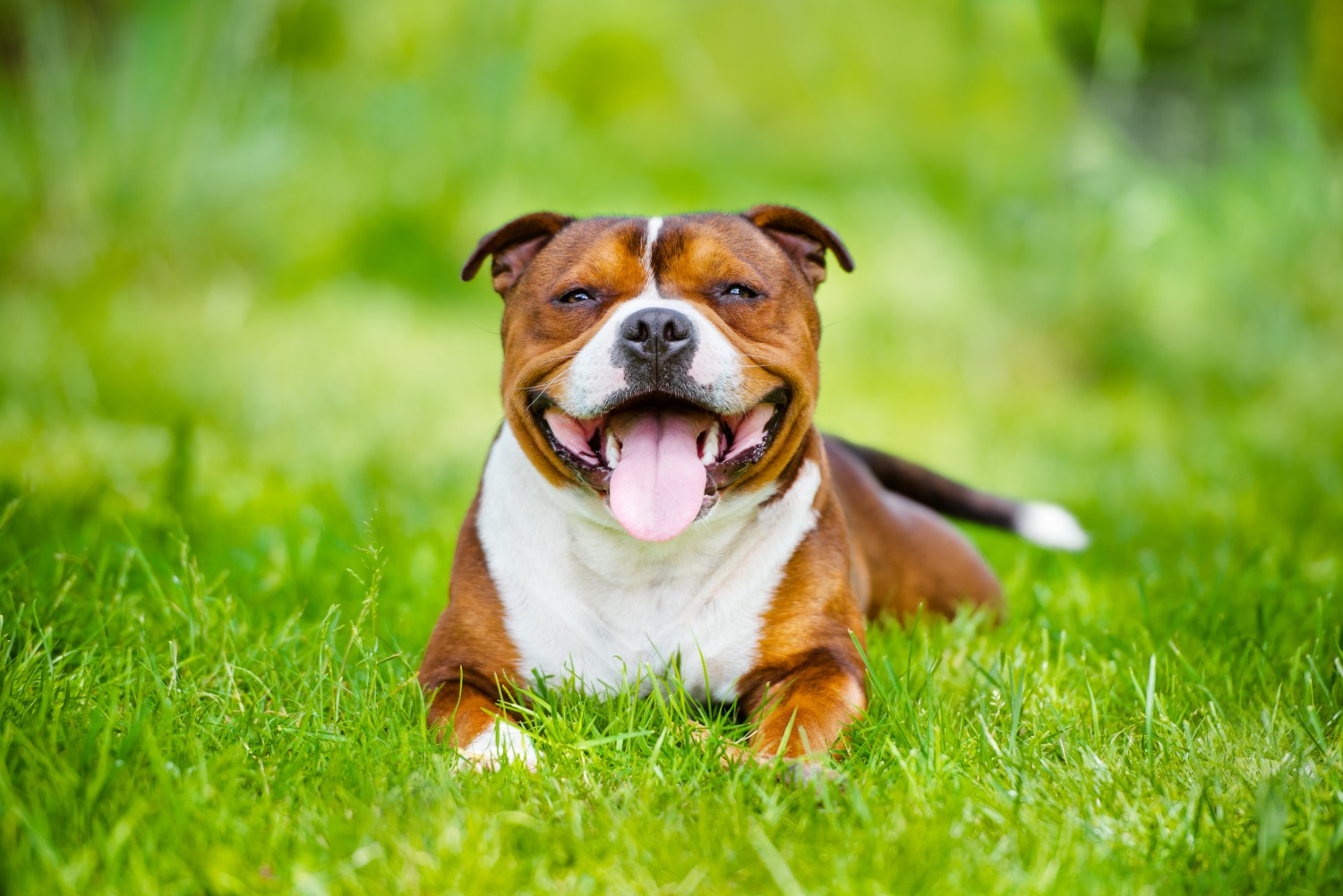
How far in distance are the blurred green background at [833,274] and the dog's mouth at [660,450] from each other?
215cm

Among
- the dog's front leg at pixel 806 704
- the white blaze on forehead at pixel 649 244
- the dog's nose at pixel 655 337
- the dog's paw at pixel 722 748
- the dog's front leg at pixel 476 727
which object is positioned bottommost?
the dog's front leg at pixel 476 727

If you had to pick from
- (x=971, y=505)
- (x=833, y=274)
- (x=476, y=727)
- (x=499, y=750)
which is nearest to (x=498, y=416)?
(x=971, y=505)

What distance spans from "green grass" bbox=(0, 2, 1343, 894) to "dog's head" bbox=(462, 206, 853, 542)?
0.49 metres

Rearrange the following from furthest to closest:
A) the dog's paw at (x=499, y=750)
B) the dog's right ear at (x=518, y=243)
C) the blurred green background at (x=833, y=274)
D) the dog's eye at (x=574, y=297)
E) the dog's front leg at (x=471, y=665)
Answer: the blurred green background at (x=833, y=274), the dog's right ear at (x=518, y=243), the dog's eye at (x=574, y=297), the dog's front leg at (x=471, y=665), the dog's paw at (x=499, y=750)

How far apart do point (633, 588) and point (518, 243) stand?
1011mm

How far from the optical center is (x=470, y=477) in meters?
5.68

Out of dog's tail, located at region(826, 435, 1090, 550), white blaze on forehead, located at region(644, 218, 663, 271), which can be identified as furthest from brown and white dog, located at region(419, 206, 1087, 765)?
dog's tail, located at region(826, 435, 1090, 550)

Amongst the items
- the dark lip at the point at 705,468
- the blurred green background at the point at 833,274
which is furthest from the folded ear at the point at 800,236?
the blurred green background at the point at 833,274

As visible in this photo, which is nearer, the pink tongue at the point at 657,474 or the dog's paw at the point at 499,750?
the dog's paw at the point at 499,750

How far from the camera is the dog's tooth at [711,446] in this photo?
2.99 metres

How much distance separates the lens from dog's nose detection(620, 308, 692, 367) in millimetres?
2811

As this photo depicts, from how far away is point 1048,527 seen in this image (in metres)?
4.31

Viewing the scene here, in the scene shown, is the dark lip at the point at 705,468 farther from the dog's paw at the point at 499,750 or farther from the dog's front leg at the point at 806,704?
the dog's paw at the point at 499,750

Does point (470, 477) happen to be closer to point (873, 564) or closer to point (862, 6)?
point (873, 564)
